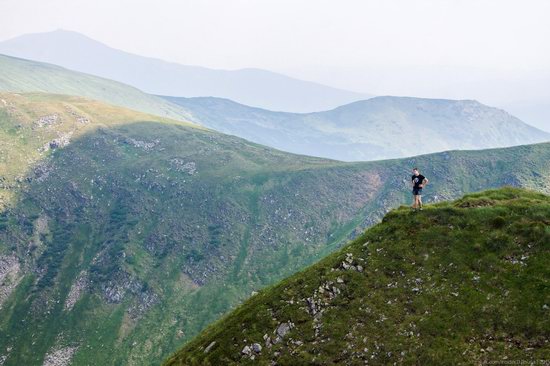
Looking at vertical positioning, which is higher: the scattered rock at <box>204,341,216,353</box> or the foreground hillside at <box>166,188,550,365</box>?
the foreground hillside at <box>166,188,550,365</box>

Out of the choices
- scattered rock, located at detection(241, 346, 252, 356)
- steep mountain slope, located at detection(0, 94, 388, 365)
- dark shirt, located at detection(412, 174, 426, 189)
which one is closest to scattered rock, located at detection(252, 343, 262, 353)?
scattered rock, located at detection(241, 346, 252, 356)

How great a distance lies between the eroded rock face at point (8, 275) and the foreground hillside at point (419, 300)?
477 feet

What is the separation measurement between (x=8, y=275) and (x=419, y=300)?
17576cm

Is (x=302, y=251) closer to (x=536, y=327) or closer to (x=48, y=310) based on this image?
(x=48, y=310)

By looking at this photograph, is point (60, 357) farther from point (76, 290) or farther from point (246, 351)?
point (246, 351)

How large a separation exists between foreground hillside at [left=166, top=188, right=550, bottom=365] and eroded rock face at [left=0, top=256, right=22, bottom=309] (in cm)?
14532

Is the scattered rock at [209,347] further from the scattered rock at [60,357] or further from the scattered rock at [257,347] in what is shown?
the scattered rock at [60,357]

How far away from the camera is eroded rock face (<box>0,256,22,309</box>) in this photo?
158250mm

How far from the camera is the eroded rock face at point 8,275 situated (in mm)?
158250

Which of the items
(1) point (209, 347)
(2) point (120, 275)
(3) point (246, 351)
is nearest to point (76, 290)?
(2) point (120, 275)

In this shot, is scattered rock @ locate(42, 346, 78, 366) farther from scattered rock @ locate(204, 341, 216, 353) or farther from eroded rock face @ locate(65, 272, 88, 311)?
scattered rock @ locate(204, 341, 216, 353)

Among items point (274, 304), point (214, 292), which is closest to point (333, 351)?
point (274, 304)

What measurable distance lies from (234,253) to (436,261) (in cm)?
15232

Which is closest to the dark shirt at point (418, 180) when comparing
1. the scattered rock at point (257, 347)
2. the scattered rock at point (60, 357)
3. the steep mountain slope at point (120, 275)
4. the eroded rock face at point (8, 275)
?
the scattered rock at point (257, 347)
